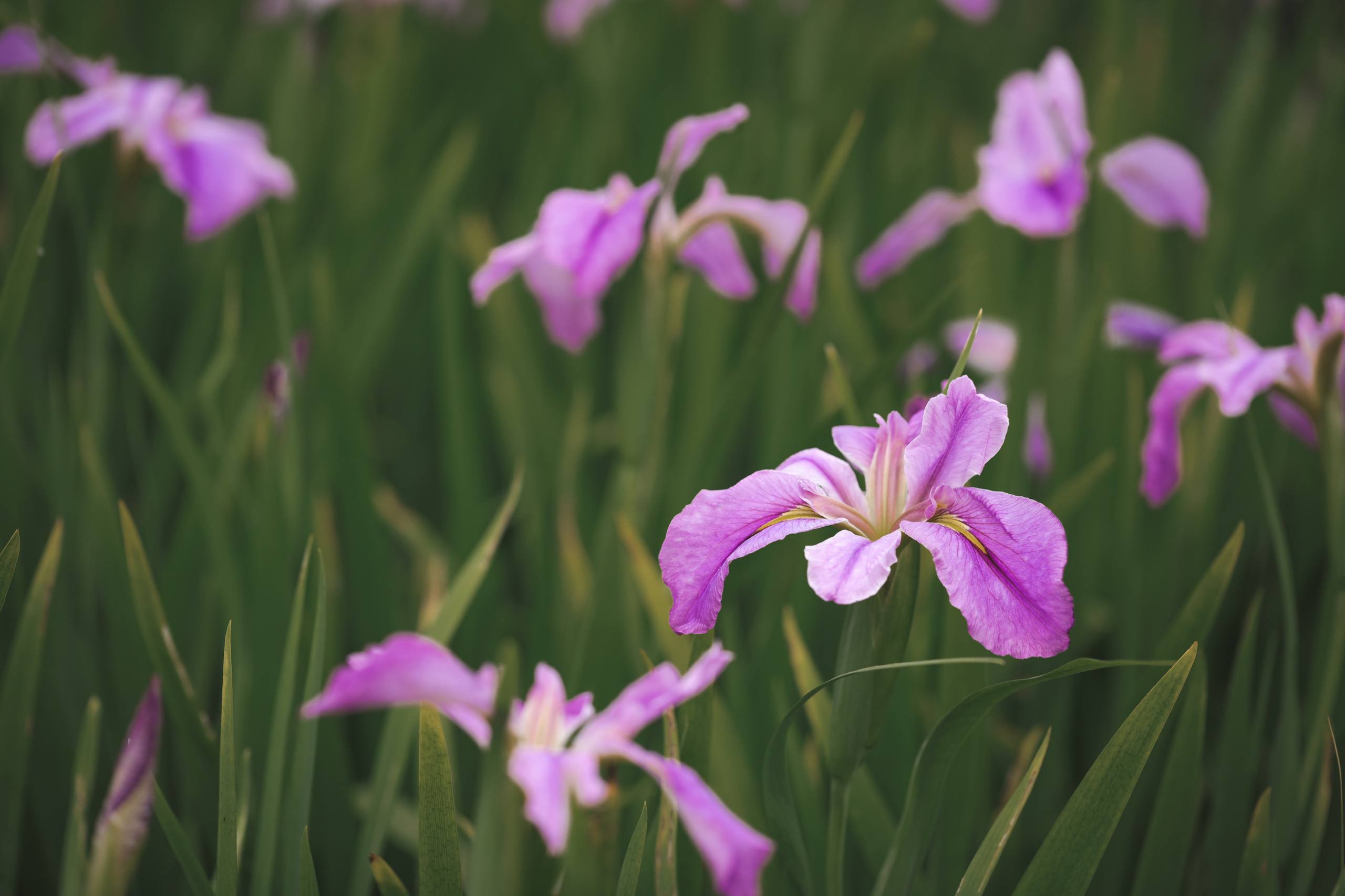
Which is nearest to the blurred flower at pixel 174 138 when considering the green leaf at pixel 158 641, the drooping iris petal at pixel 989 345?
the green leaf at pixel 158 641

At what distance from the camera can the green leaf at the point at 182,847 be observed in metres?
0.55

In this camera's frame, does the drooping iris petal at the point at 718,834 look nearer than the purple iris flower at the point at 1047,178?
Yes

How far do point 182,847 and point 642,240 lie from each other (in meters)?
0.57

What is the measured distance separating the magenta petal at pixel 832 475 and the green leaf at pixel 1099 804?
0.19m

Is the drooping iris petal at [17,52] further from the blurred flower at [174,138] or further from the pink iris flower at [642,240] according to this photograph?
the pink iris flower at [642,240]

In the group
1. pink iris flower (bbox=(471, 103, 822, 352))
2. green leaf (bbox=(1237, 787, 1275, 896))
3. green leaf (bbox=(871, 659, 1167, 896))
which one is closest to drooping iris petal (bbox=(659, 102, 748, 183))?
pink iris flower (bbox=(471, 103, 822, 352))

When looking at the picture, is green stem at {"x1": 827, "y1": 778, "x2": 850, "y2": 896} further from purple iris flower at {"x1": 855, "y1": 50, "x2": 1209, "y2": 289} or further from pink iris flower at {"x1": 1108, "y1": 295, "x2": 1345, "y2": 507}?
purple iris flower at {"x1": 855, "y1": 50, "x2": 1209, "y2": 289}

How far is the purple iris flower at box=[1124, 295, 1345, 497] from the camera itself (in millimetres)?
688

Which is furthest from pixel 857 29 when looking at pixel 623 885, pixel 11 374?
pixel 623 885

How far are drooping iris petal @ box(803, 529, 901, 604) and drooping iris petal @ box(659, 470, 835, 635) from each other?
0.02m

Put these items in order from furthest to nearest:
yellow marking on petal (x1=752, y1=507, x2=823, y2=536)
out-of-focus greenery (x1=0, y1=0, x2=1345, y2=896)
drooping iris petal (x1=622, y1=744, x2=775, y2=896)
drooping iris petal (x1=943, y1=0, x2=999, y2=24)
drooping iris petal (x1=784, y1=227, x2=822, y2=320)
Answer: drooping iris petal (x1=943, y1=0, x2=999, y2=24), drooping iris petal (x1=784, y1=227, x2=822, y2=320), out-of-focus greenery (x1=0, y1=0, x2=1345, y2=896), yellow marking on petal (x1=752, y1=507, x2=823, y2=536), drooping iris petal (x1=622, y1=744, x2=775, y2=896)

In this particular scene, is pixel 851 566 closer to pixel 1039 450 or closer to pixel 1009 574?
pixel 1009 574

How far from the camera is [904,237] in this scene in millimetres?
1010

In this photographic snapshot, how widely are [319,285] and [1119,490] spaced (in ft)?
2.58
